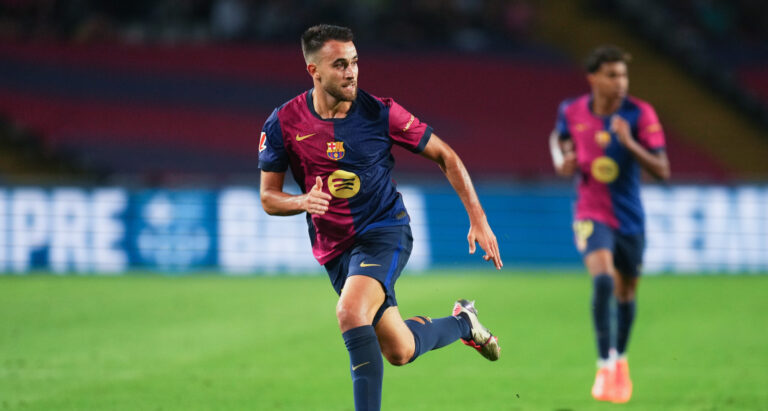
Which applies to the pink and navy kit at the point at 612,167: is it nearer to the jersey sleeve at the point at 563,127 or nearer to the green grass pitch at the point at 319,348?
the jersey sleeve at the point at 563,127

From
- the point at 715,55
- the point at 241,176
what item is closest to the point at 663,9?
the point at 715,55

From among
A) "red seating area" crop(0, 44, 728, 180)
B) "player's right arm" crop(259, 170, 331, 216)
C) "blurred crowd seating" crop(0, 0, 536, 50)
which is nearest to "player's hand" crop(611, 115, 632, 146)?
"player's right arm" crop(259, 170, 331, 216)

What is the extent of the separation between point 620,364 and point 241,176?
12674 mm

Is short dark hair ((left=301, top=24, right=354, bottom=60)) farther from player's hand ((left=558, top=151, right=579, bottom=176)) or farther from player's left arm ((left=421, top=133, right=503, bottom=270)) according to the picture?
player's hand ((left=558, top=151, right=579, bottom=176))

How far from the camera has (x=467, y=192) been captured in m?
5.23

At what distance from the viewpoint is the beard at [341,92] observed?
513 cm

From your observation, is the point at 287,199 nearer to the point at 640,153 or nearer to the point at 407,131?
the point at 407,131

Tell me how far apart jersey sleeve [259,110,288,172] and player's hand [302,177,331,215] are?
51cm

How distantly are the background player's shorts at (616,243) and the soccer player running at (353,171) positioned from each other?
1858 millimetres

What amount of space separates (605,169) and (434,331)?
2.20 meters

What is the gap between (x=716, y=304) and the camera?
11.2m

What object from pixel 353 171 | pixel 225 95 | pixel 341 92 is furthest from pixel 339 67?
pixel 225 95

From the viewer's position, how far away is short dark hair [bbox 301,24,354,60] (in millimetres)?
5148

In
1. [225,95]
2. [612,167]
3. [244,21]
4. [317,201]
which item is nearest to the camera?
[317,201]
